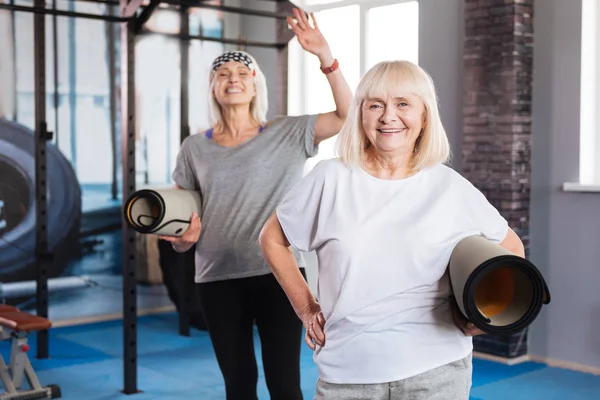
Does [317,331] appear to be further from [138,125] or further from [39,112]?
[138,125]

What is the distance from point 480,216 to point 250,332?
117 cm

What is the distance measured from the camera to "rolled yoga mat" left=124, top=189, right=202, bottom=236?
2641mm

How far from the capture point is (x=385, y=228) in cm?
165

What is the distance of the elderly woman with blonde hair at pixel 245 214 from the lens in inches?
102

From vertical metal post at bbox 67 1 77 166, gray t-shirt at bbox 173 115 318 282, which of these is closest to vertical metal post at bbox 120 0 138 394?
gray t-shirt at bbox 173 115 318 282

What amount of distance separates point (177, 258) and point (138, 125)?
1.18 metres

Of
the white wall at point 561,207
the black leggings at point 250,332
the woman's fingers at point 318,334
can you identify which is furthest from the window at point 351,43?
the woman's fingers at point 318,334

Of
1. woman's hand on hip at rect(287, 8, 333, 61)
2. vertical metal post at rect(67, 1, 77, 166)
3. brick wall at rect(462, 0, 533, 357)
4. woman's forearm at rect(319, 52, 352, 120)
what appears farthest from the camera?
vertical metal post at rect(67, 1, 77, 166)

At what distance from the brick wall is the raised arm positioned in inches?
101

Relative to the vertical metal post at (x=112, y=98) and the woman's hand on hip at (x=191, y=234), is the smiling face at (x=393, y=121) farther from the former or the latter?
the vertical metal post at (x=112, y=98)

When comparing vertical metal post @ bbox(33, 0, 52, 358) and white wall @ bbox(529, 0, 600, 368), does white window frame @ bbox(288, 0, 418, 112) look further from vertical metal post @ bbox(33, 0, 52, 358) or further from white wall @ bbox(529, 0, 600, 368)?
vertical metal post @ bbox(33, 0, 52, 358)

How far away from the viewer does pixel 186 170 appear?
9.21ft

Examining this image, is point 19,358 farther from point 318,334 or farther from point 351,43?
→ point 351,43

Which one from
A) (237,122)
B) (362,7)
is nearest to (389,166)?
(237,122)
